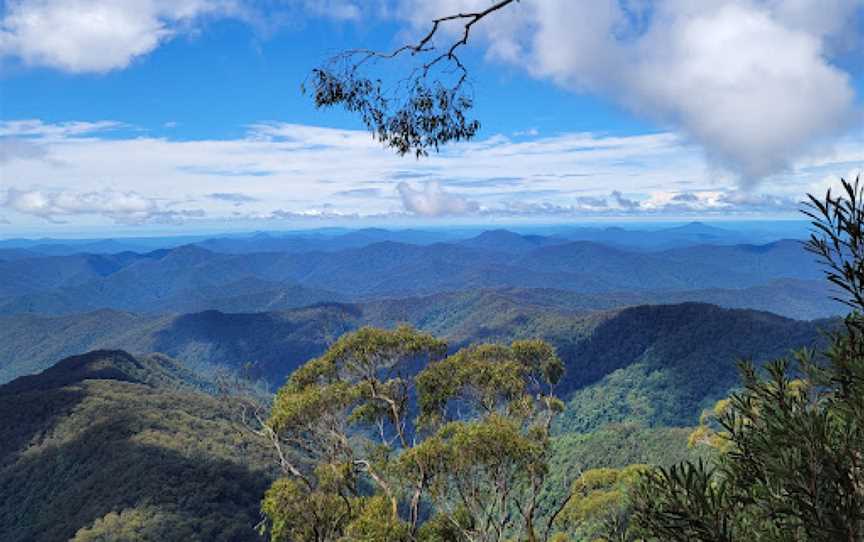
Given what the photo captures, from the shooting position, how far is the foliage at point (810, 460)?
4055 mm

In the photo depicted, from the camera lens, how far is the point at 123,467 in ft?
351

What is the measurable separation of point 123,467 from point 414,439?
109 metres

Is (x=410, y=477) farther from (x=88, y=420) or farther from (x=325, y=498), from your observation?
(x=88, y=420)

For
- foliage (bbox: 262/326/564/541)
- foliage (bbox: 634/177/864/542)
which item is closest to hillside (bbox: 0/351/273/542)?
foliage (bbox: 262/326/564/541)

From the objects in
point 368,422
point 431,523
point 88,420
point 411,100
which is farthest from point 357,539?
point 88,420

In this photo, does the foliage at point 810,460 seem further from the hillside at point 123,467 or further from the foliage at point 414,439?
the hillside at point 123,467

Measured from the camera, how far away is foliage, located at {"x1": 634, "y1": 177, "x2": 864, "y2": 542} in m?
4.05

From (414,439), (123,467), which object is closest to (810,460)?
(414,439)

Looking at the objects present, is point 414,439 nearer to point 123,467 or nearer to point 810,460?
point 810,460

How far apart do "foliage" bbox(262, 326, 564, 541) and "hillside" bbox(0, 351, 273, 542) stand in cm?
7985

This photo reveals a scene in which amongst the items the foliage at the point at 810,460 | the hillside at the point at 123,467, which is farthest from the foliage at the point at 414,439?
the hillside at the point at 123,467

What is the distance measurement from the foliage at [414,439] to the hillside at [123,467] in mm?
79848

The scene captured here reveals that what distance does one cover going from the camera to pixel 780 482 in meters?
4.44

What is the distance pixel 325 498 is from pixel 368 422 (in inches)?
125
